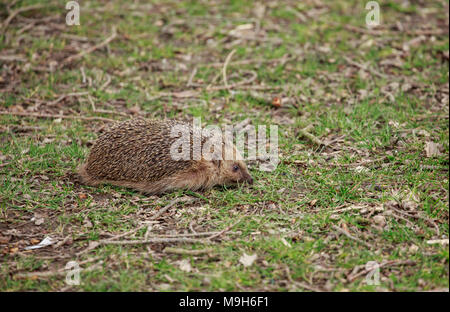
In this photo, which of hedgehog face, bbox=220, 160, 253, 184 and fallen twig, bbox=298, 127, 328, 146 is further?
fallen twig, bbox=298, 127, 328, 146

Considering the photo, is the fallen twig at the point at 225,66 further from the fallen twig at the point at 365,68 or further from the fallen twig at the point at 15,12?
the fallen twig at the point at 15,12

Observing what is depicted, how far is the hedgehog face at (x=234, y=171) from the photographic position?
694cm

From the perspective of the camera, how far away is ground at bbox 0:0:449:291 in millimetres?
5266

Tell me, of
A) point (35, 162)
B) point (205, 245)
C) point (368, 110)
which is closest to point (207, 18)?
point (368, 110)

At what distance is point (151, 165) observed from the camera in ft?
22.3

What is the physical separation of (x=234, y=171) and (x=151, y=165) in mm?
1104

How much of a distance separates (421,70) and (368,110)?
2136 millimetres

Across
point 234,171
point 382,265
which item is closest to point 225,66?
point 234,171

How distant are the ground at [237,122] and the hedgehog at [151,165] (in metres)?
0.15

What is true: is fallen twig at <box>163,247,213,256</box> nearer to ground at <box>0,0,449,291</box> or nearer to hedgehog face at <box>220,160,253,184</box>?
ground at <box>0,0,449,291</box>

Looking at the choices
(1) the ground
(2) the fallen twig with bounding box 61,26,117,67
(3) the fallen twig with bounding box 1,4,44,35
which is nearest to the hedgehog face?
(1) the ground

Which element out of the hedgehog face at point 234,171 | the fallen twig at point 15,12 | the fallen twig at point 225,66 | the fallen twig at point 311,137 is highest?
the fallen twig at point 15,12

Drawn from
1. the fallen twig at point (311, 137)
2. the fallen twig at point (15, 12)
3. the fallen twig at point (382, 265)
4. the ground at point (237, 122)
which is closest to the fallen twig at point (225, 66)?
the ground at point (237, 122)

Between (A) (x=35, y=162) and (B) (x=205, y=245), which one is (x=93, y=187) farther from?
(B) (x=205, y=245)
